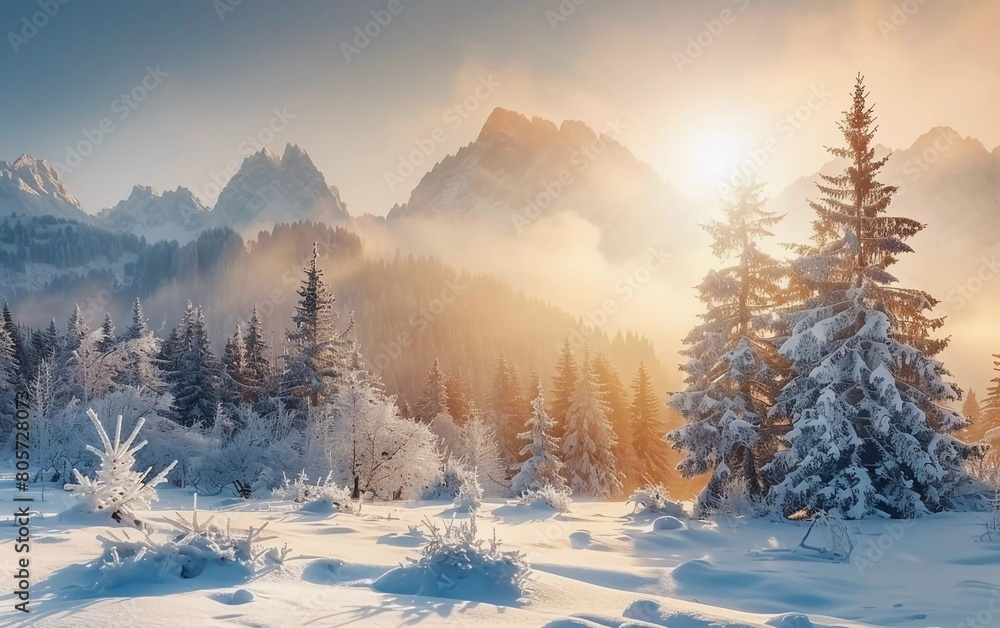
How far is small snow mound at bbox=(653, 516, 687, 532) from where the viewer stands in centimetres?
1462

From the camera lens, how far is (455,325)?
15025cm

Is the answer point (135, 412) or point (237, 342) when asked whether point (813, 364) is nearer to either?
point (135, 412)

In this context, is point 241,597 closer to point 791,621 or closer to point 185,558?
point 185,558

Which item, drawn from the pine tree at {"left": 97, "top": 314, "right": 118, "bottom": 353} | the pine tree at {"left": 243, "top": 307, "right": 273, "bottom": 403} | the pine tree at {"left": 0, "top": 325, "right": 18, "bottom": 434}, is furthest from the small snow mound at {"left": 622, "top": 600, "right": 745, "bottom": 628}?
the pine tree at {"left": 0, "top": 325, "right": 18, "bottom": 434}

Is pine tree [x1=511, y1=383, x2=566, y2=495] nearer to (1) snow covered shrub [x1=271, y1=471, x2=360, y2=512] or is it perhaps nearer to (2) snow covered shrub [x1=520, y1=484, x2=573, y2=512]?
(2) snow covered shrub [x1=520, y1=484, x2=573, y2=512]

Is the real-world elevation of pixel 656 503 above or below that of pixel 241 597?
below

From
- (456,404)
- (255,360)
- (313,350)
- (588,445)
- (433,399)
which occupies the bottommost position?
(588,445)

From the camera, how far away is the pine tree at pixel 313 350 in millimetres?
34656

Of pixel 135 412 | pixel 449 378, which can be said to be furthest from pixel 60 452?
pixel 449 378

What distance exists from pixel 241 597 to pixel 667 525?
39.7 feet

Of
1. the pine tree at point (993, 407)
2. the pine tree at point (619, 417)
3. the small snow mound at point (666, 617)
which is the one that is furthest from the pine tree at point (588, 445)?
the small snow mound at point (666, 617)

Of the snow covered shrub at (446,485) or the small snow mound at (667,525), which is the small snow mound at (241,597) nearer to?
the small snow mound at (667,525)

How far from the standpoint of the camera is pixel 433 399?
51.0 meters

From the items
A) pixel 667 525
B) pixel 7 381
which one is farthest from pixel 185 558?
pixel 7 381
